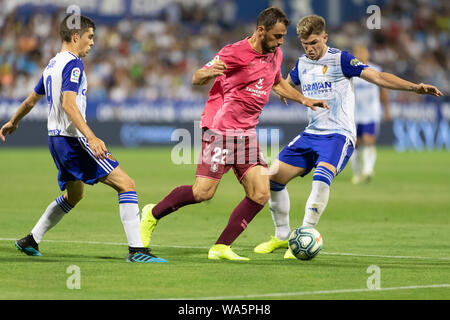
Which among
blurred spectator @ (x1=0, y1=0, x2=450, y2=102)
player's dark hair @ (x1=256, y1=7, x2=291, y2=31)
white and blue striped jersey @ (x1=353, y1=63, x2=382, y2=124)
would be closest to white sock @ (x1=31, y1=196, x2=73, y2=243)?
player's dark hair @ (x1=256, y1=7, x2=291, y2=31)

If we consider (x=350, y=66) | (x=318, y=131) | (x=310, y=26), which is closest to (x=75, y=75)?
(x=310, y=26)

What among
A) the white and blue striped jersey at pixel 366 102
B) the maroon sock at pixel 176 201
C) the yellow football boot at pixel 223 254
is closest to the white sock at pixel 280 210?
the yellow football boot at pixel 223 254

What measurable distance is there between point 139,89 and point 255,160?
22304mm

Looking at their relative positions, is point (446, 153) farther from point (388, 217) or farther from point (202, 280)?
point (202, 280)

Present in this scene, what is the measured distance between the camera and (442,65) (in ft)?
113

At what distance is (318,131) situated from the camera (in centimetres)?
975

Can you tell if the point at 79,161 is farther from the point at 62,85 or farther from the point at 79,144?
the point at 62,85

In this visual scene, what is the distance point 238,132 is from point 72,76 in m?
1.78

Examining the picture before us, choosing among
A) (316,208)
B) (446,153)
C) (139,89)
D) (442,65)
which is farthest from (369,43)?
(316,208)

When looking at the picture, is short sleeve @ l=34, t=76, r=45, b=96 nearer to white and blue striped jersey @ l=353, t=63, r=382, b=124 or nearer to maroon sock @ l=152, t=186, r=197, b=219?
maroon sock @ l=152, t=186, r=197, b=219

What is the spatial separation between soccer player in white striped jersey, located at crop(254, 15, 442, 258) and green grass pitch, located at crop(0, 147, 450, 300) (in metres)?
0.53

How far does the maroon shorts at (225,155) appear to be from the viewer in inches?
340

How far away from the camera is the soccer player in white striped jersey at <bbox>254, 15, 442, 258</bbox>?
9.21 m
